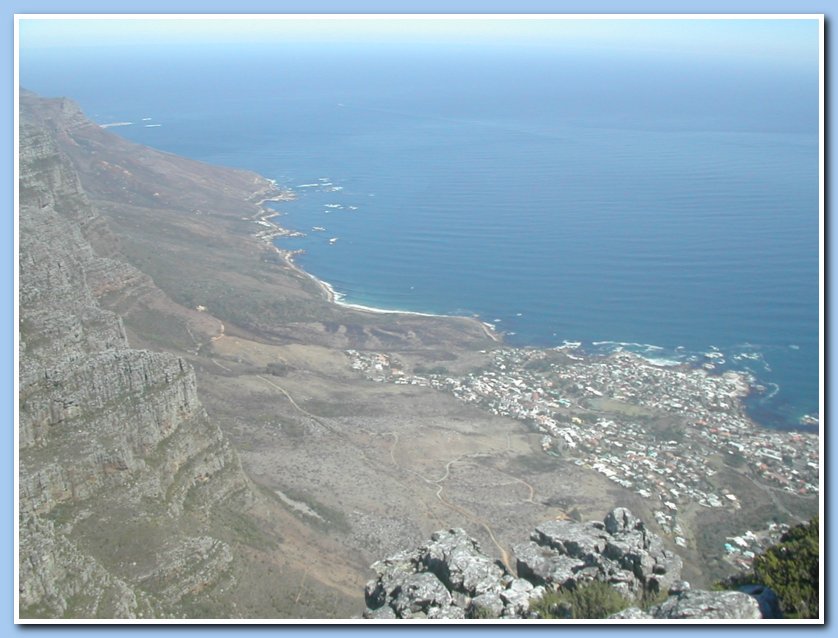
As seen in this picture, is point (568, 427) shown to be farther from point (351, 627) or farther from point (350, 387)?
point (351, 627)

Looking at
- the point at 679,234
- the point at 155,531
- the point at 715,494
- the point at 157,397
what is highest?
the point at 679,234

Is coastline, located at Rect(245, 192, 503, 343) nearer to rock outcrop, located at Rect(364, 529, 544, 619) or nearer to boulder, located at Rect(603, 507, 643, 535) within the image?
boulder, located at Rect(603, 507, 643, 535)

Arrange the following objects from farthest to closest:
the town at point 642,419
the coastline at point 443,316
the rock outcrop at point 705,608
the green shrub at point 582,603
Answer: the coastline at point 443,316, the town at point 642,419, the green shrub at point 582,603, the rock outcrop at point 705,608

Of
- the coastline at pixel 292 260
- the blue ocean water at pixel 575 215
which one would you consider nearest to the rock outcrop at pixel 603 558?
the blue ocean water at pixel 575 215

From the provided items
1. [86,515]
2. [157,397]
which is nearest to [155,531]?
[86,515]

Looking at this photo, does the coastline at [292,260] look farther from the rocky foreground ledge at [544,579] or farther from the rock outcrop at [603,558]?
the rocky foreground ledge at [544,579]

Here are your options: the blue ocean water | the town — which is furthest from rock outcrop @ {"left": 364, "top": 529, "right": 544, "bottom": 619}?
the blue ocean water

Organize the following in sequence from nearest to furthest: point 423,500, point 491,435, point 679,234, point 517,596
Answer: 1. point 517,596
2. point 423,500
3. point 491,435
4. point 679,234

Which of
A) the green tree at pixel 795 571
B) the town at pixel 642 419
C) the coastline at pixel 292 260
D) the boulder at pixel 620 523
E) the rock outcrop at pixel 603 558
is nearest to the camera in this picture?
the green tree at pixel 795 571
